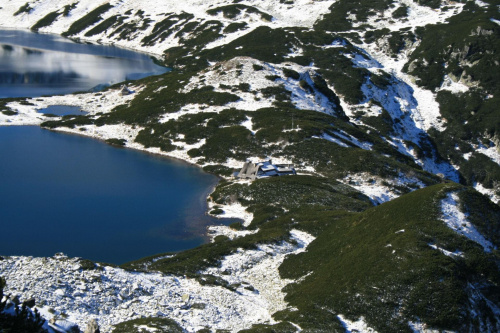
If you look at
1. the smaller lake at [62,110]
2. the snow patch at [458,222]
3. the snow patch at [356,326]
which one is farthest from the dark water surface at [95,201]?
the snow patch at [458,222]

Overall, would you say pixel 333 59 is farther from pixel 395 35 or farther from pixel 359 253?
pixel 359 253

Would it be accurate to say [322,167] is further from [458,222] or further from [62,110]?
[62,110]

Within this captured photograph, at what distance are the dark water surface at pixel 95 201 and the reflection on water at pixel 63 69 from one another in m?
53.4

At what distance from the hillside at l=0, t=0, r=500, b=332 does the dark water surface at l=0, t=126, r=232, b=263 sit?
387 centimetres

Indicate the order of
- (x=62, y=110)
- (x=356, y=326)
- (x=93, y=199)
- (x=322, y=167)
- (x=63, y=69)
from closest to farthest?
(x=356, y=326), (x=93, y=199), (x=322, y=167), (x=62, y=110), (x=63, y=69)

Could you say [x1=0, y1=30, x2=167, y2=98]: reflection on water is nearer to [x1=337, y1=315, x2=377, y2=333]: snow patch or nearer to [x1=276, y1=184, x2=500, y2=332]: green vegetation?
[x1=276, y1=184, x2=500, y2=332]: green vegetation

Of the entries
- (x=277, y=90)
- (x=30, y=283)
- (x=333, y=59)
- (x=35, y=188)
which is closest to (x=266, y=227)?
(x=30, y=283)

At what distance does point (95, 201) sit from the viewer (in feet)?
198

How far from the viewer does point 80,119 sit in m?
99.8

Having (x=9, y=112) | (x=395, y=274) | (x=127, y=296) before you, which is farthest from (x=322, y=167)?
(x=9, y=112)

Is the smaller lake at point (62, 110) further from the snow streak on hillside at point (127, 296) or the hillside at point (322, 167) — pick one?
the snow streak on hillside at point (127, 296)

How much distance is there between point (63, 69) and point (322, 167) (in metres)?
118

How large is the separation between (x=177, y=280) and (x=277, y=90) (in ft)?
236

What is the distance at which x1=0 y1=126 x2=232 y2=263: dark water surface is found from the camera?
160 ft
